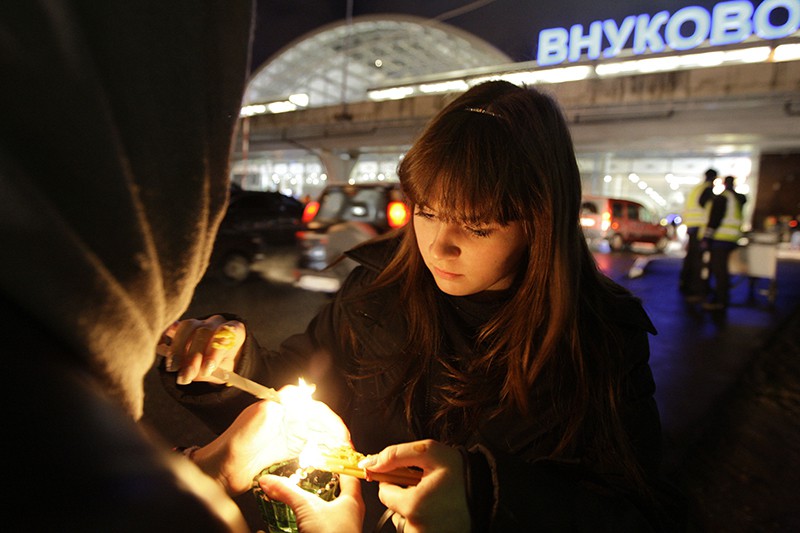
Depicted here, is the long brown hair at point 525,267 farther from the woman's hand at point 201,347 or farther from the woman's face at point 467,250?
the woman's hand at point 201,347

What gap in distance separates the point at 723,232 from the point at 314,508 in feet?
28.1

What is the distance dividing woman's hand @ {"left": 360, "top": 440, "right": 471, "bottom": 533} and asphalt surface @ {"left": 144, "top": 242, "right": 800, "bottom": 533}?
32 cm

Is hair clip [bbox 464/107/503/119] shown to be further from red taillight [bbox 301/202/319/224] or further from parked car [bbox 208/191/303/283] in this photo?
red taillight [bbox 301/202/319/224]

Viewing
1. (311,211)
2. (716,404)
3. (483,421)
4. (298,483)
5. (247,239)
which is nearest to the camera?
(298,483)

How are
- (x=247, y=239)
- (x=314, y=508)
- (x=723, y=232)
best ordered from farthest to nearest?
(x=723, y=232)
(x=247, y=239)
(x=314, y=508)

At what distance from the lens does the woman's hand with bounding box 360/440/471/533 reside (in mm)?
915

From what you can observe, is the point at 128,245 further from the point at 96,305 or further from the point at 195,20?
the point at 195,20

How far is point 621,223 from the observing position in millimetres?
17203

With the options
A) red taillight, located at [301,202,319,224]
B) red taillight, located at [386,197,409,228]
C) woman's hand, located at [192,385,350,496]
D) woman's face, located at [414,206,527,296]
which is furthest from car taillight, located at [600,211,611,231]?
woman's hand, located at [192,385,350,496]

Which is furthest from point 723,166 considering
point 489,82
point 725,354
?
point 489,82

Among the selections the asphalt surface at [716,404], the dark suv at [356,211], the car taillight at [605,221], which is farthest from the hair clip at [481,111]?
the car taillight at [605,221]

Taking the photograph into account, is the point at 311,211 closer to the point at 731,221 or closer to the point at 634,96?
the point at 731,221

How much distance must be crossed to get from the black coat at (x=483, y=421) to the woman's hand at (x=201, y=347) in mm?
90

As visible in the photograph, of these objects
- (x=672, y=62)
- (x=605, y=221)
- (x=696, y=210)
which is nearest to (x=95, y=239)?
(x=696, y=210)
